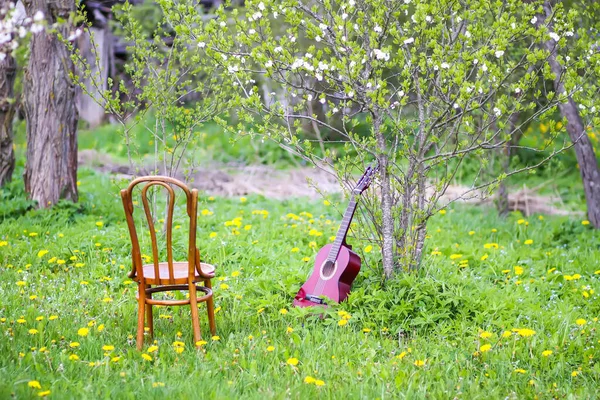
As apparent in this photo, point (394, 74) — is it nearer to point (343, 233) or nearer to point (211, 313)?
point (343, 233)

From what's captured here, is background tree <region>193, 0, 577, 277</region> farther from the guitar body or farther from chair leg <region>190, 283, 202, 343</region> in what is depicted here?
chair leg <region>190, 283, 202, 343</region>

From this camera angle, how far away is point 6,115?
7754mm

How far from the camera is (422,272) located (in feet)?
15.8

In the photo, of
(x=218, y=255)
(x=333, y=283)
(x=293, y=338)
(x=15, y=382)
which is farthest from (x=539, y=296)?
(x=15, y=382)

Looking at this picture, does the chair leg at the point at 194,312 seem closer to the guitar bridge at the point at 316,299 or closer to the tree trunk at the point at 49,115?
the guitar bridge at the point at 316,299

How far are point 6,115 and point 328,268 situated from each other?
16.0 ft

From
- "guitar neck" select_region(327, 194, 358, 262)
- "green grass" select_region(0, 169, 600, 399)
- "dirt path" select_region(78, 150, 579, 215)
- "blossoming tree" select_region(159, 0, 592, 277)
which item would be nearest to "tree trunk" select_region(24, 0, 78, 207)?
"green grass" select_region(0, 169, 600, 399)

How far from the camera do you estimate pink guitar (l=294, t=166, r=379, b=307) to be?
4621 mm

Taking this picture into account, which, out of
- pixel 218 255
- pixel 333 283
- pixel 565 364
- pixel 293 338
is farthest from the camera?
pixel 218 255

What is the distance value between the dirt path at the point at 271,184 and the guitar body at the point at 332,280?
434 centimetres

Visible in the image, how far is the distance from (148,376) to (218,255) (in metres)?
2.52

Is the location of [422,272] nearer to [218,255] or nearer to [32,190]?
[218,255]

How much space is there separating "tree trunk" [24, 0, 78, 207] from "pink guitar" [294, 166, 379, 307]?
142 inches

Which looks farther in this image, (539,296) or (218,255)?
(218,255)
